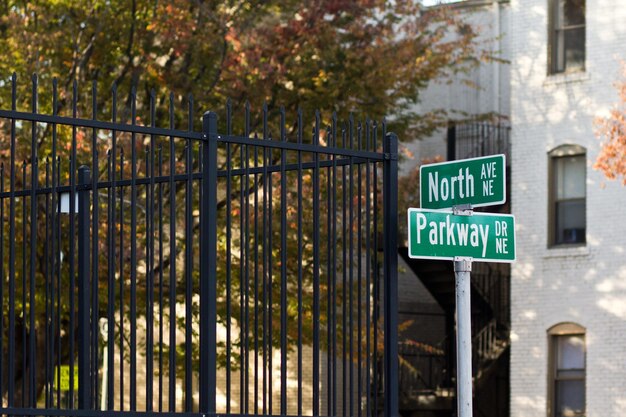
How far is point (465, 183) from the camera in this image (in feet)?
30.9

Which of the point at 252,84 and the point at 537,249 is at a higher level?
the point at 252,84

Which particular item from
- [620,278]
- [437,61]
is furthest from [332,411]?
[620,278]

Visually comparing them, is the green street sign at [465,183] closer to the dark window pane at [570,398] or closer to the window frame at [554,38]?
the dark window pane at [570,398]

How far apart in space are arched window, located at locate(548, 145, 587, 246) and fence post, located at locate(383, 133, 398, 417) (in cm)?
1889

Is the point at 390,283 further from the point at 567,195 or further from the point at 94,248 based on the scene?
the point at 567,195

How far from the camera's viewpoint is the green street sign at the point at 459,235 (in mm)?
9102

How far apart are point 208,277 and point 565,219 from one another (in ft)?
67.1

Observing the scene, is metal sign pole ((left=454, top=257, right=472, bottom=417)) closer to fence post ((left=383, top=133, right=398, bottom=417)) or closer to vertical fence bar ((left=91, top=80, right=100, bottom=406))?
fence post ((left=383, top=133, right=398, bottom=417))

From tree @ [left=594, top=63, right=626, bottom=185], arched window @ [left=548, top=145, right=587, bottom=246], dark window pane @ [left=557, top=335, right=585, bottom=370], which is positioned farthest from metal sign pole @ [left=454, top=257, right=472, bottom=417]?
arched window @ [left=548, top=145, right=587, bottom=246]

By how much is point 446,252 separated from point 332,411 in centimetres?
124

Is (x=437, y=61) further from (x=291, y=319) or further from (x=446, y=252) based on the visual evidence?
(x=446, y=252)

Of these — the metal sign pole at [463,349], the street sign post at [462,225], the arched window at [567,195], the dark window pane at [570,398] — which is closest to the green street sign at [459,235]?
the street sign post at [462,225]

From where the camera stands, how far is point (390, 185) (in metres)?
9.06

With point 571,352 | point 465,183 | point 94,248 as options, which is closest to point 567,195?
point 571,352
